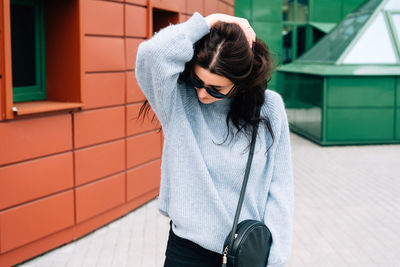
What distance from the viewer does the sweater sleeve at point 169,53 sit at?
1.81 metres

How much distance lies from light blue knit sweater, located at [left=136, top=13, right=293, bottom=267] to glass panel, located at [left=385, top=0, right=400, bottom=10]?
1177 centimetres

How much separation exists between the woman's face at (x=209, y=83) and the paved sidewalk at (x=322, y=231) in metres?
3.22

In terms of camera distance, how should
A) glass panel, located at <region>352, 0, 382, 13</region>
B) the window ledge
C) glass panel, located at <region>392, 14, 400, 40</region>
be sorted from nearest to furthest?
the window ledge → glass panel, located at <region>392, 14, 400, 40</region> → glass panel, located at <region>352, 0, 382, 13</region>

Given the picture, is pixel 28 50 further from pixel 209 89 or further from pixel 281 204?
pixel 281 204

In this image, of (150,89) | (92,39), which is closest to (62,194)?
(92,39)

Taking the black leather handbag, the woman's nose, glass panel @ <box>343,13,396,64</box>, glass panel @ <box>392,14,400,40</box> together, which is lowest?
the black leather handbag

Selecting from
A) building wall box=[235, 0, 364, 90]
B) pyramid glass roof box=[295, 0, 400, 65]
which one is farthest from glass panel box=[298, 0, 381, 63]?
building wall box=[235, 0, 364, 90]

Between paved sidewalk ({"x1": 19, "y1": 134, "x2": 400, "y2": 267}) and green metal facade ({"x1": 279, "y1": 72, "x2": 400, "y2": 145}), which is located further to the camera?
green metal facade ({"x1": 279, "y1": 72, "x2": 400, "y2": 145})

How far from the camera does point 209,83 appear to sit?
1.84 m

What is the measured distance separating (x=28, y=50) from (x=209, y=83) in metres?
3.91

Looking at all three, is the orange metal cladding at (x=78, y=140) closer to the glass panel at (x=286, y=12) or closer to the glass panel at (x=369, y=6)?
the glass panel at (x=369, y=6)

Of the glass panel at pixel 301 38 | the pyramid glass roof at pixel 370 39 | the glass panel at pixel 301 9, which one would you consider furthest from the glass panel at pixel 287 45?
the pyramid glass roof at pixel 370 39

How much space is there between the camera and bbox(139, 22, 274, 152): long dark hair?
1776mm

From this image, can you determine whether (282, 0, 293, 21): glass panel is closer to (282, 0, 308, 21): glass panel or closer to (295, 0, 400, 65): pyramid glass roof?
(282, 0, 308, 21): glass panel
